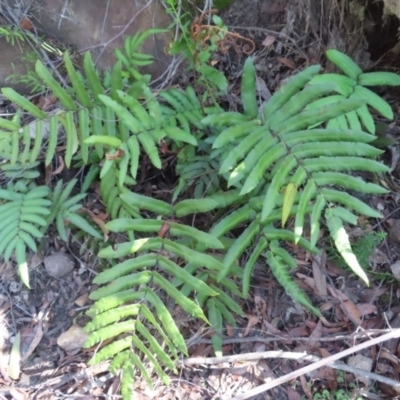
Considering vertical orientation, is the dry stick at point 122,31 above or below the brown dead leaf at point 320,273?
above

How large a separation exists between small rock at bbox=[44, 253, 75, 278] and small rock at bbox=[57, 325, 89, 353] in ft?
1.21

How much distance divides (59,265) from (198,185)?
100 cm

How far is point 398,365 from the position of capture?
2438mm

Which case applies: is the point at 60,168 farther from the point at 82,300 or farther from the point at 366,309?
the point at 366,309

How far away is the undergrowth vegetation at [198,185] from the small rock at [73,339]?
39cm

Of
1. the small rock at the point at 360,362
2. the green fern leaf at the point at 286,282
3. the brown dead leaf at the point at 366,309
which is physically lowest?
the small rock at the point at 360,362

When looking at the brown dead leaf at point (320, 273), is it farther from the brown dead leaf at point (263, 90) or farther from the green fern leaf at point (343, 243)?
the brown dead leaf at point (263, 90)

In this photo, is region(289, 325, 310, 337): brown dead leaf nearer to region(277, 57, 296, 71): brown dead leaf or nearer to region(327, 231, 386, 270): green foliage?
region(327, 231, 386, 270): green foliage

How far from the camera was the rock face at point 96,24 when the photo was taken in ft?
9.98

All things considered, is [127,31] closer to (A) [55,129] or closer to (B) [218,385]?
(A) [55,129]

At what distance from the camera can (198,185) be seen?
8.69 feet

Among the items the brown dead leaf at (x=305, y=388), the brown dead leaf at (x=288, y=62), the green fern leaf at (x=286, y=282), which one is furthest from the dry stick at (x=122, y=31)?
the brown dead leaf at (x=305, y=388)

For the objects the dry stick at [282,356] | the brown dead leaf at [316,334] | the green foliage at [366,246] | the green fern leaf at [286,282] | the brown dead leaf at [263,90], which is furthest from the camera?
the brown dead leaf at [263,90]

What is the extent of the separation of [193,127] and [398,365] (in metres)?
1.69
